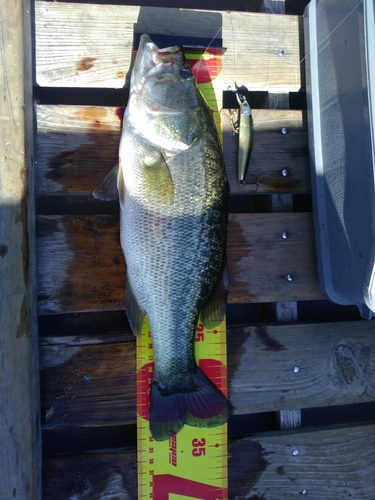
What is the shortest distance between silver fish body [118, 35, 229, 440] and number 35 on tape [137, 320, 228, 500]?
8.1 inches

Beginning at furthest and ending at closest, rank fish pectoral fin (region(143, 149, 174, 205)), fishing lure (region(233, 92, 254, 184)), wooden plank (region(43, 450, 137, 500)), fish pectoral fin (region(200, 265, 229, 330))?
fishing lure (region(233, 92, 254, 184))
wooden plank (region(43, 450, 137, 500))
fish pectoral fin (region(200, 265, 229, 330))
fish pectoral fin (region(143, 149, 174, 205))

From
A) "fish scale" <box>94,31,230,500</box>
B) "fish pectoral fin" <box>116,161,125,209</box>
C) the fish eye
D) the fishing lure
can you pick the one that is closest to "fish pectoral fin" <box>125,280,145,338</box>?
"fish scale" <box>94,31,230,500</box>

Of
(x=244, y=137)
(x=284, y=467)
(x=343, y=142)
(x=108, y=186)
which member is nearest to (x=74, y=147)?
(x=108, y=186)

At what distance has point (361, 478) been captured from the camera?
1.97 meters

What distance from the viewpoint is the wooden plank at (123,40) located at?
1.80 m

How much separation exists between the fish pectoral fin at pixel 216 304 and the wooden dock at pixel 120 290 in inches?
9.9

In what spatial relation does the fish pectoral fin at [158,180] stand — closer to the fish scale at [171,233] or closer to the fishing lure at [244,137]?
the fish scale at [171,233]

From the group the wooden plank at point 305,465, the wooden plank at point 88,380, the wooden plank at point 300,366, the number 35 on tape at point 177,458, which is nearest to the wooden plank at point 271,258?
the wooden plank at point 300,366

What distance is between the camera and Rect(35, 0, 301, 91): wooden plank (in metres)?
1.80

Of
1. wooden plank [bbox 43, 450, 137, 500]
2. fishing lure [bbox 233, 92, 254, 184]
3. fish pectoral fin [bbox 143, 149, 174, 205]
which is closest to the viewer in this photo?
fish pectoral fin [bbox 143, 149, 174, 205]

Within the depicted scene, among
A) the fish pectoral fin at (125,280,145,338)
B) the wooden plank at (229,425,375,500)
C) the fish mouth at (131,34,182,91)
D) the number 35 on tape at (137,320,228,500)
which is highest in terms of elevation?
the fish mouth at (131,34,182,91)

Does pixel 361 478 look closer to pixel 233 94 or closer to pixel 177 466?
pixel 177 466

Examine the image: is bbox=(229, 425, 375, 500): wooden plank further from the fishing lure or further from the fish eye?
the fish eye

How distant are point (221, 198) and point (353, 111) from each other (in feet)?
2.47
